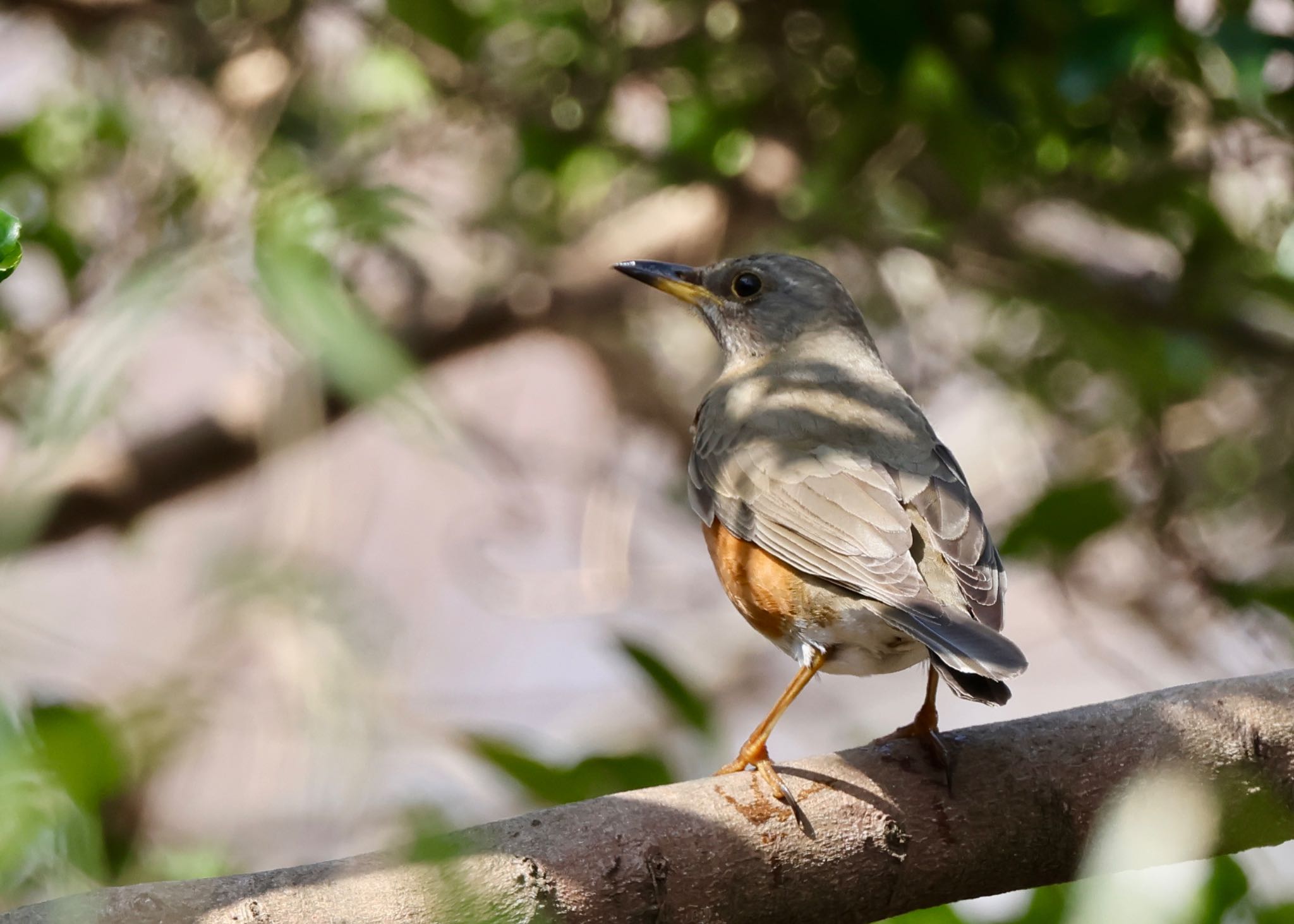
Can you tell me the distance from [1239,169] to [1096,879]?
417cm

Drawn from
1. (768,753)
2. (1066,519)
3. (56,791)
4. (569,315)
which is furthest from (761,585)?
(569,315)

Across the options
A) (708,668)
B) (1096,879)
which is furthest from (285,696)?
(708,668)

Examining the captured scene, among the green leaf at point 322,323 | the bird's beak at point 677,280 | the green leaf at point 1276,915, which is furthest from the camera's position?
the bird's beak at point 677,280

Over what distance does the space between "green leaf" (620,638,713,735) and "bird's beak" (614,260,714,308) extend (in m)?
1.46

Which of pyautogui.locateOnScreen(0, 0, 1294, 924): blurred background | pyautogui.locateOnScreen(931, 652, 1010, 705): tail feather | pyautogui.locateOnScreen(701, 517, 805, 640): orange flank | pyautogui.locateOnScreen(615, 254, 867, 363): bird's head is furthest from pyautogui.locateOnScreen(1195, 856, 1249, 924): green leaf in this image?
pyautogui.locateOnScreen(615, 254, 867, 363): bird's head

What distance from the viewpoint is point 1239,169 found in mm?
5383

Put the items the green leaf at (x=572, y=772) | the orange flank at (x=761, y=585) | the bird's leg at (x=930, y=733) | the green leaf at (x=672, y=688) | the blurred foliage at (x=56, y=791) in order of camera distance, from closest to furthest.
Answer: the blurred foliage at (x=56, y=791), the bird's leg at (x=930, y=733), the green leaf at (x=572, y=772), the orange flank at (x=761, y=585), the green leaf at (x=672, y=688)

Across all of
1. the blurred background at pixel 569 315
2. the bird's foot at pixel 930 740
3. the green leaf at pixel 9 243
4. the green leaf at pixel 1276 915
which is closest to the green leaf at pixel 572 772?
the blurred background at pixel 569 315

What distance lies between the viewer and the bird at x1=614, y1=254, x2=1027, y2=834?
3.05m

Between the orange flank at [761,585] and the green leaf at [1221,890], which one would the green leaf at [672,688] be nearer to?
the orange flank at [761,585]

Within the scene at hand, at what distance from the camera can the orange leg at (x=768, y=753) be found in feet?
9.12

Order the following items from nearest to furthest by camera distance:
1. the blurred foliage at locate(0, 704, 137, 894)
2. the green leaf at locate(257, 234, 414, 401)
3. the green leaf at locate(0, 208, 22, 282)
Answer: the green leaf at locate(0, 208, 22, 282) < the blurred foliage at locate(0, 704, 137, 894) < the green leaf at locate(257, 234, 414, 401)

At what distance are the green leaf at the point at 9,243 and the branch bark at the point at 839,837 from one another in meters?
1.01

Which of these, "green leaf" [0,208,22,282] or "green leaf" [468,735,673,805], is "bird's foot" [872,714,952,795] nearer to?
"green leaf" [468,735,673,805]
